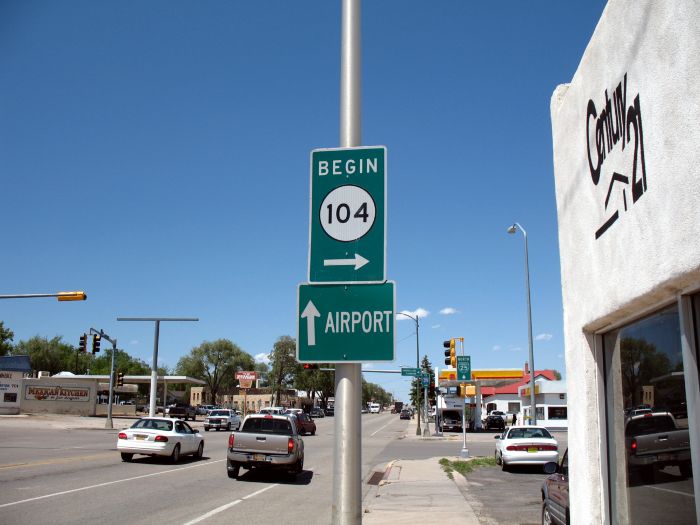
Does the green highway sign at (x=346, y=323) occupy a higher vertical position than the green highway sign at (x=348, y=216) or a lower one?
lower

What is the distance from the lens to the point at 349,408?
3990 millimetres

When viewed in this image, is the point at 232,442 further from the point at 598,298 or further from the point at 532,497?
the point at 598,298

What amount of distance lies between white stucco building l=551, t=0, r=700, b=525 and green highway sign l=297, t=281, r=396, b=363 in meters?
1.82

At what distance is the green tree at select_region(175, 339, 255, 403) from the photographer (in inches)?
4072

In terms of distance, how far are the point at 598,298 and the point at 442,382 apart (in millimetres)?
66330

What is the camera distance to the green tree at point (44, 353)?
10538 centimetres

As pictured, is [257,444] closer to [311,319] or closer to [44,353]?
[311,319]

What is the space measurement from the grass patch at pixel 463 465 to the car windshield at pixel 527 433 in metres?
1.92

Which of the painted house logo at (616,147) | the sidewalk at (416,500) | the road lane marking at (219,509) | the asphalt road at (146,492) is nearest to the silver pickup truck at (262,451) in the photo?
the asphalt road at (146,492)

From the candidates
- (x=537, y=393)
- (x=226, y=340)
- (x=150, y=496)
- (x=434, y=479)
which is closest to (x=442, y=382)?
(x=537, y=393)

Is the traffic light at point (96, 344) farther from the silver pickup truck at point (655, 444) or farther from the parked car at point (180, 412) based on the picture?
the silver pickup truck at point (655, 444)

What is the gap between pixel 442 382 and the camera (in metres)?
70.1

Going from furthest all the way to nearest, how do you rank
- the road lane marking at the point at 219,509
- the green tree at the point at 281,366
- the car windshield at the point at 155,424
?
the green tree at the point at 281,366 < the car windshield at the point at 155,424 < the road lane marking at the point at 219,509

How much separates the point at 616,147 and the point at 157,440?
19092mm
